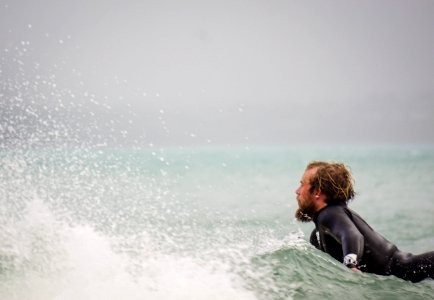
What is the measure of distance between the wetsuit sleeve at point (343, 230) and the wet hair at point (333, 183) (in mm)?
166

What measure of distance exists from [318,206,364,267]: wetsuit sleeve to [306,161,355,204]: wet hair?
0.17 m

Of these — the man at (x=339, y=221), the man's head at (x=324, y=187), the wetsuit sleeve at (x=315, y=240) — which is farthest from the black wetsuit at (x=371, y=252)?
the wetsuit sleeve at (x=315, y=240)

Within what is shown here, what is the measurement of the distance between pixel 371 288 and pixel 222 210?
47.3 feet

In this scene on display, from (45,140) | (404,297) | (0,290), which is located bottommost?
(404,297)

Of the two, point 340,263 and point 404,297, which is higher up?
point 340,263

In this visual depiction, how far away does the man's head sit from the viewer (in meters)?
4.78

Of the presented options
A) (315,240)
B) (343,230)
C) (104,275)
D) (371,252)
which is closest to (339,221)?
(343,230)

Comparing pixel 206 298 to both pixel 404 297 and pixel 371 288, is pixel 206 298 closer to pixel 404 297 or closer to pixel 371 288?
pixel 371 288

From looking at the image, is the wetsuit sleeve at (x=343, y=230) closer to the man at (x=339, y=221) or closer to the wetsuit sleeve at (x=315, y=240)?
the man at (x=339, y=221)

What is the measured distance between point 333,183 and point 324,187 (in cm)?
10

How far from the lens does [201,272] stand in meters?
4.79

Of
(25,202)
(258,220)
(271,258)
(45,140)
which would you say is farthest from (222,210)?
(271,258)

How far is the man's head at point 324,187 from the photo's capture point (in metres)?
4.78

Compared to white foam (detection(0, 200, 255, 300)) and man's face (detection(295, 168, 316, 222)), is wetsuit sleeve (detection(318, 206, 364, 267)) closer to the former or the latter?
man's face (detection(295, 168, 316, 222))
